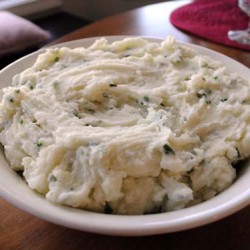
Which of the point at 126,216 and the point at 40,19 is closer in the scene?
the point at 126,216

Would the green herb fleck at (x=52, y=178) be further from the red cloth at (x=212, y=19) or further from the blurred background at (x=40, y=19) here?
the blurred background at (x=40, y=19)

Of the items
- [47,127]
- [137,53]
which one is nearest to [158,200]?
[47,127]

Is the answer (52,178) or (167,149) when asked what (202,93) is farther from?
(52,178)

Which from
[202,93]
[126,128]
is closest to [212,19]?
[202,93]

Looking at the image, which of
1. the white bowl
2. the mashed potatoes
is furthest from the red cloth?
the white bowl

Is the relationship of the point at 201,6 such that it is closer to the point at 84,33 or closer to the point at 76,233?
the point at 84,33
